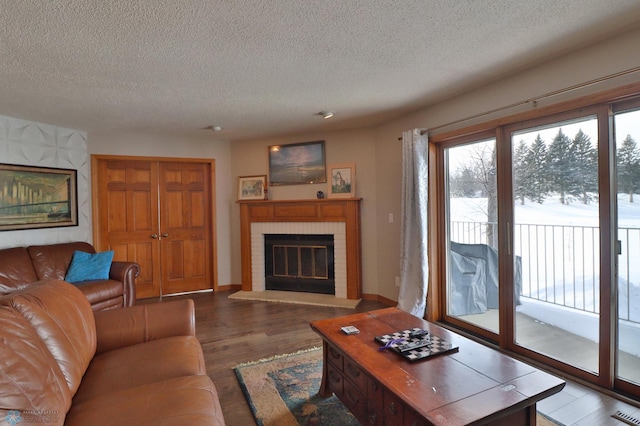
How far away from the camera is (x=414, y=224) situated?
→ 350 centimetres

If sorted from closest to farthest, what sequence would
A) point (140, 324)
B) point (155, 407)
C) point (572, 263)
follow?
point (155, 407) < point (140, 324) < point (572, 263)

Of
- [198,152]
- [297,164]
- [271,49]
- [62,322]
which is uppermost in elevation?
[271,49]

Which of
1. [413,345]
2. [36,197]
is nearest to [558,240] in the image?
[413,345]

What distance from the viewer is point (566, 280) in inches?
98.5

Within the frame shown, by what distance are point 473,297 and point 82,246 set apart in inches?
173

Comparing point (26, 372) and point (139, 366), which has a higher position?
point (26, 372)

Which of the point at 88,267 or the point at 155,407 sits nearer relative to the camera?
the point at 155,407

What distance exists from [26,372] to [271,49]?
204 cm

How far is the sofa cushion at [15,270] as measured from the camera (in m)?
3.21

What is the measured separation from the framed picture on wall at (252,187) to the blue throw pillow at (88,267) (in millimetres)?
1892

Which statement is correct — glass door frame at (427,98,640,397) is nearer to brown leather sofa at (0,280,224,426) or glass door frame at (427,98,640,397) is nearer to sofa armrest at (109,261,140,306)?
brown leather sofa at (0,280,224,426)

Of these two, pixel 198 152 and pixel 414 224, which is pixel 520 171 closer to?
pixel 414 224

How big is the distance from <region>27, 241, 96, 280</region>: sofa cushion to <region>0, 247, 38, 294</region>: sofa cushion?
0.05 meters

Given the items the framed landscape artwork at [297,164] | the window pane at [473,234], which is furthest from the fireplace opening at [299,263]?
the window pane at [473,234]
